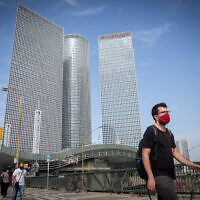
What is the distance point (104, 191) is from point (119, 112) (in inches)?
4612

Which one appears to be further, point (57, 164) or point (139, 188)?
point (57, 164)

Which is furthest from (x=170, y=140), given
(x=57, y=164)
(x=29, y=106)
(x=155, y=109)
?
(x=29, y=106)

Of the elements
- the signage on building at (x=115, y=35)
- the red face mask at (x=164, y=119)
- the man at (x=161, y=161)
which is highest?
the signage on building at (x=115, y=35)

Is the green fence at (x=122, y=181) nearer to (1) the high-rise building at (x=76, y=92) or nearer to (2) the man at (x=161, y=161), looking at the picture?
(2) the man at (x=161, y=161)

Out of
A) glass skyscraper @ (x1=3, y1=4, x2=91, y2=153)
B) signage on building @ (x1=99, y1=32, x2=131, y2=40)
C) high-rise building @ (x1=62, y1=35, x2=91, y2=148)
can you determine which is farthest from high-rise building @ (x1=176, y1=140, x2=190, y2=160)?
signage on building @ (x1=99, y1=32, x2=131, y2=40)

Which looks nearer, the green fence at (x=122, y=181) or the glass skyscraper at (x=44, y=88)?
the green fence at (x=122, y=181)

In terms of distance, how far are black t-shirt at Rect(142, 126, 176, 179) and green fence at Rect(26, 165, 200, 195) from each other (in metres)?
4.40

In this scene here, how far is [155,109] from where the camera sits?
3.19 m

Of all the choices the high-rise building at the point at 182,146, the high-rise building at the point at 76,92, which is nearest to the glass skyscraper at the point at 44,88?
the high-rise building at the point at 76,92

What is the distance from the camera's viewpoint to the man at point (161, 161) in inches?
102

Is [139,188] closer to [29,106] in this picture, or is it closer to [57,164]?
[57,164]

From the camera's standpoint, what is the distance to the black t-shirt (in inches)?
107

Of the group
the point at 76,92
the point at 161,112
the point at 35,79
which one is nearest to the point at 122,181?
the point at 161,112

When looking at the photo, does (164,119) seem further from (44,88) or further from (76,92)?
(76,92)
